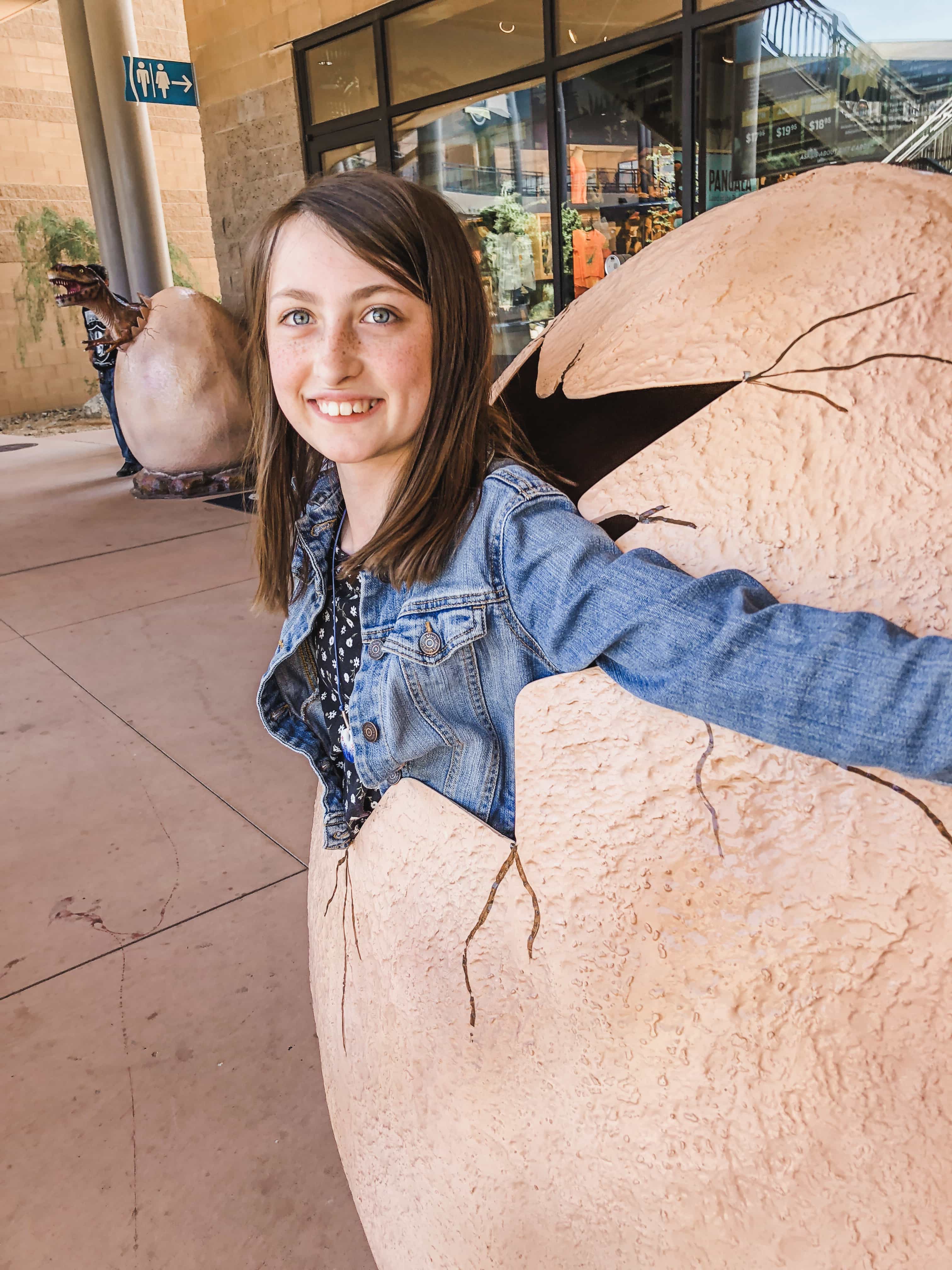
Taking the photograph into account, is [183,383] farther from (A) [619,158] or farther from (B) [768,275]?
(B) [768,275]

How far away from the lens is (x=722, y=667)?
0.83m

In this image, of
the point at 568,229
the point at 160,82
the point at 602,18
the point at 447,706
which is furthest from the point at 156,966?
the point at 160,82

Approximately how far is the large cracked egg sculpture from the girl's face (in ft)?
0.65

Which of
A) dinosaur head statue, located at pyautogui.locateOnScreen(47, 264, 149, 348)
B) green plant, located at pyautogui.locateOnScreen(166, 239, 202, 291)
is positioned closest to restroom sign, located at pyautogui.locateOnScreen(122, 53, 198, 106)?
dinosaur head statue, located at pyautogui.locateOnScreen(47, 264, 149, 348)

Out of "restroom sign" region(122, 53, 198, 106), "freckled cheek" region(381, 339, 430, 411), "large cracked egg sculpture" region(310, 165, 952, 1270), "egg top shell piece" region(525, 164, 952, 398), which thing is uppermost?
"restroom sign" region(122, 53, 198, 106)

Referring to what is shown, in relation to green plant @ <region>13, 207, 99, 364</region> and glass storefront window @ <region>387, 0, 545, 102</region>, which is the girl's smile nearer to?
glass storefront window @ <region>387, 0, 545, 102</region>

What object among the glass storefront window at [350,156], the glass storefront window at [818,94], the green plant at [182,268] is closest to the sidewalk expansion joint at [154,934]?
the glass storefront window at [818,94]

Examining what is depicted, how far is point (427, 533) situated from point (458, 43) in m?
6.67

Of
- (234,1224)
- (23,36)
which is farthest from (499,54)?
(23,36)

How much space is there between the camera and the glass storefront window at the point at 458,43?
6.12 metres

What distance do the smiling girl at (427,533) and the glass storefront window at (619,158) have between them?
15.2 feet

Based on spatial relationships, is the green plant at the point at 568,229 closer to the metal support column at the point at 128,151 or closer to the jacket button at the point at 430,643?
the metal support column at the point at 128,151

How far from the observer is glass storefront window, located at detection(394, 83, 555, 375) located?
6.43m

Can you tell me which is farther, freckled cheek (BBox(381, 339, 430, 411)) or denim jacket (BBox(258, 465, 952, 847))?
freckled cheek (BBox(381, 339, 430, 411))
